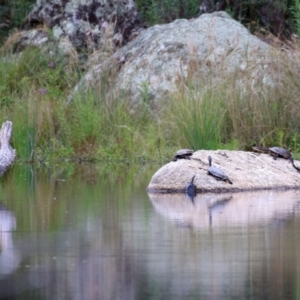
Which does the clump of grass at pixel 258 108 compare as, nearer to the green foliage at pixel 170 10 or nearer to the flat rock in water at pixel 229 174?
the flat rock in water at pixel 229 174

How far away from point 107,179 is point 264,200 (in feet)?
10.5

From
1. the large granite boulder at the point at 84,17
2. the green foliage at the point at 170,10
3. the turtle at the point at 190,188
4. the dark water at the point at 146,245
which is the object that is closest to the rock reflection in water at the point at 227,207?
the dark water at the point at 146,245

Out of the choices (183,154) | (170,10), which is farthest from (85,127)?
(170,10)

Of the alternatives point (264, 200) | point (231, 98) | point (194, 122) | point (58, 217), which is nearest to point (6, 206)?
point (58, 217)

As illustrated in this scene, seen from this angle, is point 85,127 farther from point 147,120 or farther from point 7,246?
point 7,246

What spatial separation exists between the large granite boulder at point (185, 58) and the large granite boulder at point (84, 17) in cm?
238

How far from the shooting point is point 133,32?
73.7ft

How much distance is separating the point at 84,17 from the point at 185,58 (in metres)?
4.96

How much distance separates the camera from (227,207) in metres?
8.95

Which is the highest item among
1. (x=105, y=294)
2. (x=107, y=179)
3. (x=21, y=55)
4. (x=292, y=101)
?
(x=21, y=55)

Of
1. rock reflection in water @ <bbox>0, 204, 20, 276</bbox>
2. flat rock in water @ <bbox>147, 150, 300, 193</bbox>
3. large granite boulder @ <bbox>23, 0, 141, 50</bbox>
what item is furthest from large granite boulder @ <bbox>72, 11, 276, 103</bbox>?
rock reflection in water @ <bbox>0, 204, 20, 276</bbox>

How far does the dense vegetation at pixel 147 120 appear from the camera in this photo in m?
14.2

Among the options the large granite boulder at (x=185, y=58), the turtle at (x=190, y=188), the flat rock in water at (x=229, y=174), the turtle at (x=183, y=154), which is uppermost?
the large granite boulder at (x=185, y=58)

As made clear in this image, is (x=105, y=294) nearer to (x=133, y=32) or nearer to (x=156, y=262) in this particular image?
(x=156, y=262)
